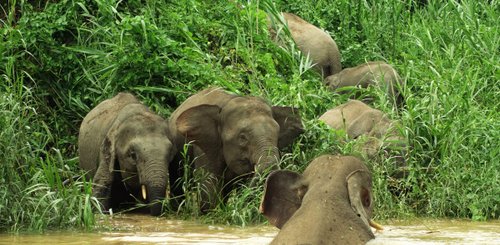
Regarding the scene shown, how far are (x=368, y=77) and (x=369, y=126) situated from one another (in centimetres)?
307

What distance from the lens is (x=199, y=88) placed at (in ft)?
43.5

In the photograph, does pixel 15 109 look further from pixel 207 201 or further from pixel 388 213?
pixel 388 213

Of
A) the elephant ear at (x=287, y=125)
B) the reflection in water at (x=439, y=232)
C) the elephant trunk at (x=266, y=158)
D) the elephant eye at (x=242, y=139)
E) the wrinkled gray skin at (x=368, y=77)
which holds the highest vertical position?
the wrinkled gray skin at (x=368, y=77)

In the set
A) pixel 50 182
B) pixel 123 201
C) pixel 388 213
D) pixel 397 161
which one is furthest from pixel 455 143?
pixel 50 182

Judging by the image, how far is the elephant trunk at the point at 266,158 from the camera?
37.0ft

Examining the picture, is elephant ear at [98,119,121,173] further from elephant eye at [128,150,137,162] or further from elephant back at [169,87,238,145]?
elephant back at [169,87,238,145]

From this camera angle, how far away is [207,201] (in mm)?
11586

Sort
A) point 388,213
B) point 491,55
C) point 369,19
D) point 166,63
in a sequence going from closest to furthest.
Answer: point 388,213, point 166,63, point 491,55, point 369,19

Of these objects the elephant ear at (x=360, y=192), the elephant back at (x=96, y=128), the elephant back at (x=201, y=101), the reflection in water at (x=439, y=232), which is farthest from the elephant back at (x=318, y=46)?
the elephant ear at (x=360, y=192)

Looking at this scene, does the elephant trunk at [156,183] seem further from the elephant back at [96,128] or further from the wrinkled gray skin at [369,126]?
the wrinkled gray skin at [369,126]

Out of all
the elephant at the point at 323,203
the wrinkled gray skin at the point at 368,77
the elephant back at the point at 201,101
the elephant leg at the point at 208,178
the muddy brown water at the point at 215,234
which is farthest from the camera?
the wrinkled gray skin at the point at 368,77

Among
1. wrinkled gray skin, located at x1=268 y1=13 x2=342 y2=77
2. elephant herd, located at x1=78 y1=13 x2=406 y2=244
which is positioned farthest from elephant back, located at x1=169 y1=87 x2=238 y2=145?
wrinkled gray skin, located at x1=268 y1=13 x2=342 y2=77

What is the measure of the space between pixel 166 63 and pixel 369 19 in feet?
17.8

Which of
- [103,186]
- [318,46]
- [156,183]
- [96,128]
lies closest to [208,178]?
[156,183]
